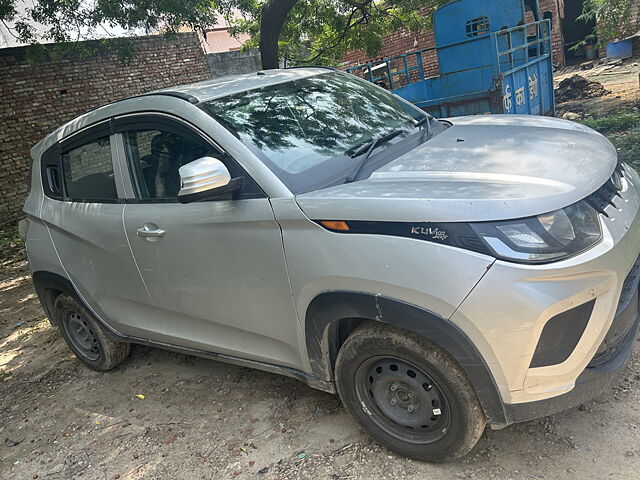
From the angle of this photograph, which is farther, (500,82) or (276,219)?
(500,82)

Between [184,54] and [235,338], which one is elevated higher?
[184,54]

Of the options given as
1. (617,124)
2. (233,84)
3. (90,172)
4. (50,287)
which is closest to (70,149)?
(90,172)

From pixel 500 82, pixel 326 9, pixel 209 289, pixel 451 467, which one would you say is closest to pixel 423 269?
pixel 451 467

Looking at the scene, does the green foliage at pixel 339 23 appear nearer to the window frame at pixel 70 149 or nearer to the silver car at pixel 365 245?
the window frame at pixel 70 149

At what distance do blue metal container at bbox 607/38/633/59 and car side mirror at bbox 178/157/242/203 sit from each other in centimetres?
1696

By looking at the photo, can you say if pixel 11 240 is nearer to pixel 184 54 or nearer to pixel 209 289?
pixel 184 54

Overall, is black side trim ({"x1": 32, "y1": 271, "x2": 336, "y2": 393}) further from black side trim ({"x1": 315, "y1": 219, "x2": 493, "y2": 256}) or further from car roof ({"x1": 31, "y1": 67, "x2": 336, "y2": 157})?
car roof ({"x1": 31, "y1": 67, "x2": 336, "y2": 157})

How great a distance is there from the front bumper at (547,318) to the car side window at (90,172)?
2.33 meters

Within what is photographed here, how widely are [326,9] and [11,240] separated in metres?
6.79

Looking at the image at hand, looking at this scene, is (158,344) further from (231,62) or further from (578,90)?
(231,62)

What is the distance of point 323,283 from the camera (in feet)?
7.57

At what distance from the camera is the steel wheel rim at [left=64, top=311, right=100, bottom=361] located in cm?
397

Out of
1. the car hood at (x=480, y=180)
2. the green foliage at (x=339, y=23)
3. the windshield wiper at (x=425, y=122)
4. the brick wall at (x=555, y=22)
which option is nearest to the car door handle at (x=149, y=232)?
the car hood at (x=480, y=180)

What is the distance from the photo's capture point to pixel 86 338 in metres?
4.07
